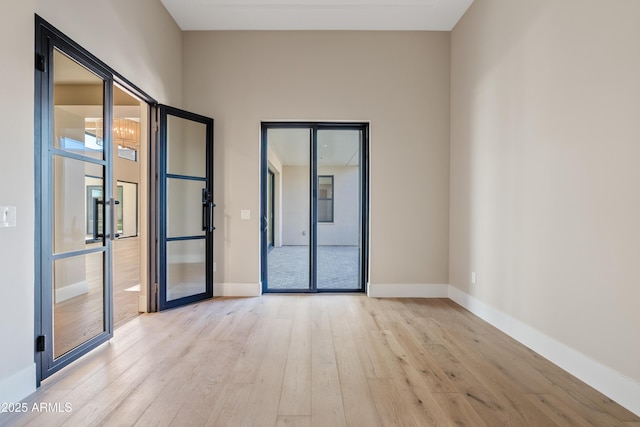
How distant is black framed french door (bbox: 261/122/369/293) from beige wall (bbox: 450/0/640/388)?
4.76 feet

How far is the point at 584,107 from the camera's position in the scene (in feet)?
7.36

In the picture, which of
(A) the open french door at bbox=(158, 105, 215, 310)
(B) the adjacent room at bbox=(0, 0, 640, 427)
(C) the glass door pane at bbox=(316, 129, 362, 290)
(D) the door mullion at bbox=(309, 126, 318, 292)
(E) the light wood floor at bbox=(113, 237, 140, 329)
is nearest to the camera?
(B) the adjacent room at bbox=(0, 0, 640, 427)

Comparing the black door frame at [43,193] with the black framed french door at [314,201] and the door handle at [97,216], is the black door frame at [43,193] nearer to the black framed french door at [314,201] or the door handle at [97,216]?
the door handle at [97,216]

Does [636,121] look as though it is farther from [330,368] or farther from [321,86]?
[321,86]

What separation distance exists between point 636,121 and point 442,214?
255cm

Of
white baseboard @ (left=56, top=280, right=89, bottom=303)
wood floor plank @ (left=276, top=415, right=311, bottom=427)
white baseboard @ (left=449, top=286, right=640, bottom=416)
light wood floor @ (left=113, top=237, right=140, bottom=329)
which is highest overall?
white baseboard @ (left=56, top=280, right=89, bottom=303)

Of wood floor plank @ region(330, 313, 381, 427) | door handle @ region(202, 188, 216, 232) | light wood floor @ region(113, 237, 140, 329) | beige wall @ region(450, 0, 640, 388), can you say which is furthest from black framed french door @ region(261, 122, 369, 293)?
wood floor plank @ region(330, 313, 381, 427)

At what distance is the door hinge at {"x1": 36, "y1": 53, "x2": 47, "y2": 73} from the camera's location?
2.04 m

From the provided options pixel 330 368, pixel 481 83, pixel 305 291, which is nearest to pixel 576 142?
pixel 481 83

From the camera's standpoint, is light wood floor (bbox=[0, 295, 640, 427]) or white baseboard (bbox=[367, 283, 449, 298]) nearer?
light wood floor (bbox=[0, 295, 640, 427])

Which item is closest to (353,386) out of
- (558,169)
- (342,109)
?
(558,169)

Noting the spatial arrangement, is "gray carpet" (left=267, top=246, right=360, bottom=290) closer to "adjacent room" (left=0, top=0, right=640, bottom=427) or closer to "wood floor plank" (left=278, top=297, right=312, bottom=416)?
"adjacent room" (left=0, top=0, right=640, bottom=427)

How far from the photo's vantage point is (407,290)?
4352 millimetres

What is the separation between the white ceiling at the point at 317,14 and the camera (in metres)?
3.74
